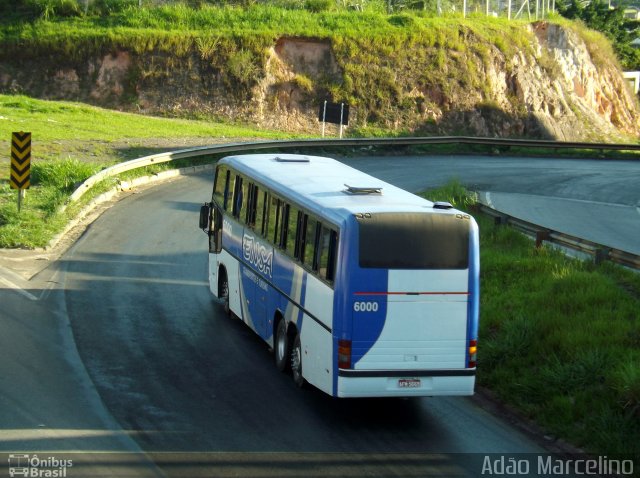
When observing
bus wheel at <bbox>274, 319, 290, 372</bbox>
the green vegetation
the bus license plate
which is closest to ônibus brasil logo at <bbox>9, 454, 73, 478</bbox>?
the bus license plate

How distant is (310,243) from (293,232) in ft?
2.90

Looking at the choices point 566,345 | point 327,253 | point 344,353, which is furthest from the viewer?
point 566,345

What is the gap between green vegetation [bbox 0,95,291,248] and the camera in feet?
76.9

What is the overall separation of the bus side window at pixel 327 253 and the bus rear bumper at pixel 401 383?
1258 millimetres

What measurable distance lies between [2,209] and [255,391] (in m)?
12.8

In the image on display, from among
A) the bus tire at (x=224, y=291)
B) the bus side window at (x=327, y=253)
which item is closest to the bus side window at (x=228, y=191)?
the bus tire at (x=224, y=291)

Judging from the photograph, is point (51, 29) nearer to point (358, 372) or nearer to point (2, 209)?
point (2, 209)

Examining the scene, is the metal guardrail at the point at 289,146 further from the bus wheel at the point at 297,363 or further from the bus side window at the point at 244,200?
the bus wheel at the point at 297,363

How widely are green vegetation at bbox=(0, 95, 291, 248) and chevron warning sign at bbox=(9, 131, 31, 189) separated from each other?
0.72 metres

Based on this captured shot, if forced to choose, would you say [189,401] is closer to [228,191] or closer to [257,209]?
[257,209]

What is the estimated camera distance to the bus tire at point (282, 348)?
1397cm

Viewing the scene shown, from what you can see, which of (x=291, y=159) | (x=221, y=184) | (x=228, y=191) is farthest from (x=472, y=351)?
(x=221, y=184)

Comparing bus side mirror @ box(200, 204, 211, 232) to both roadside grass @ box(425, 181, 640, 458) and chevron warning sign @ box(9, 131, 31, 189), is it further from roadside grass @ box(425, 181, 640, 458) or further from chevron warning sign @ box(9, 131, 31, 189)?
chevron warning sign @ box(9, 131, 31, 189)

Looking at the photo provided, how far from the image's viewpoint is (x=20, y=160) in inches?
928
